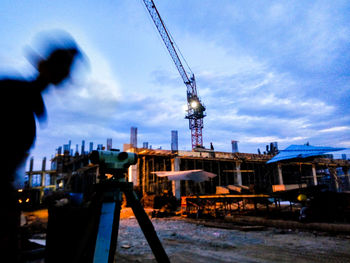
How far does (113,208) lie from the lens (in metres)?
1.82

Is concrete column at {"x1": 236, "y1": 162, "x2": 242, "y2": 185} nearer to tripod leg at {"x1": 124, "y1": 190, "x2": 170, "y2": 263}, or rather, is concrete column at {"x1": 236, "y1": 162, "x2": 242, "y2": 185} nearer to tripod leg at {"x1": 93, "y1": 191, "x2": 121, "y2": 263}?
tripod leg at {"x1": 124, "y1": 190, "x2": 170, "y2": 263}

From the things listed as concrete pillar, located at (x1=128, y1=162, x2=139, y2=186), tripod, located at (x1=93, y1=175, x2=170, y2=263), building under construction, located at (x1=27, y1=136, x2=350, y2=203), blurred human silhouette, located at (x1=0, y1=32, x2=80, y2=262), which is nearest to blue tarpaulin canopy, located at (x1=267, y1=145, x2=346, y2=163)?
building under construction, located at (x1=27, y1=136, x2=350, y2=203)

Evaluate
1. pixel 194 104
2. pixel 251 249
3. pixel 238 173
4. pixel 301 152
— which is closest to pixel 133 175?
pixel 238 173

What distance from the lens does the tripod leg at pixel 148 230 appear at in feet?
5.95

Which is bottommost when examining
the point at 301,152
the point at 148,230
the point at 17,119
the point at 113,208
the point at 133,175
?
the point at 148,230

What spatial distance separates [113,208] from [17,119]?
114 centimetres

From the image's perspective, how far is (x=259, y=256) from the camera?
4453mm

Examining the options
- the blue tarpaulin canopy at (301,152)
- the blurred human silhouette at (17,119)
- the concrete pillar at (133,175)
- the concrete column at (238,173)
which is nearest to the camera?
the blurred human silhouette at (17,119)

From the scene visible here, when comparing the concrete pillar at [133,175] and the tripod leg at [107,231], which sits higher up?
the concrete pillar at [133,175]

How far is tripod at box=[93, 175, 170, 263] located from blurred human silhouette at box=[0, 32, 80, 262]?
672mm

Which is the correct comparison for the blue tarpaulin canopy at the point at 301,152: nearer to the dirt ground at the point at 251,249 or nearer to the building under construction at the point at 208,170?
the building under construction at the point at 208,170

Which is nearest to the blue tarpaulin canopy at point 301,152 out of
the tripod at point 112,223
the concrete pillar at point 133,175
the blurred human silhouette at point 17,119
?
the tripod at point 112,223

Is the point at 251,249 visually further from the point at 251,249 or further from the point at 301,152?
the point at 301,152

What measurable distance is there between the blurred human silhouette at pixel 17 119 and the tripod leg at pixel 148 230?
928 millimetres
